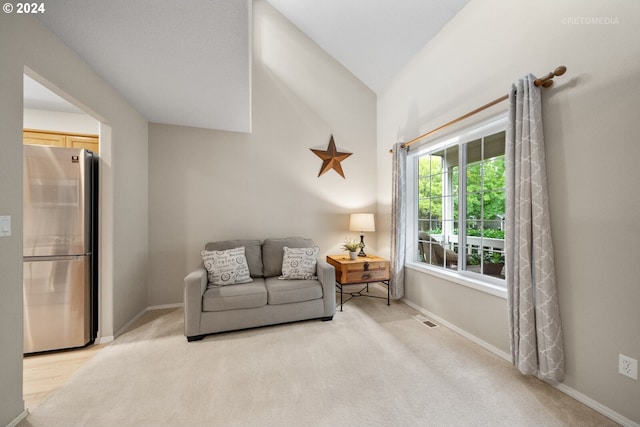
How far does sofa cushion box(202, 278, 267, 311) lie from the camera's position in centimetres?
236

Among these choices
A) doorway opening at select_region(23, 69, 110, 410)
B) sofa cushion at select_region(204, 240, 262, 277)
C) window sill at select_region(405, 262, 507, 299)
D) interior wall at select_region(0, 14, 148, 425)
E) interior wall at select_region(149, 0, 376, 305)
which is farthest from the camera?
interior wall at select_region(149, 0, 376, 305)

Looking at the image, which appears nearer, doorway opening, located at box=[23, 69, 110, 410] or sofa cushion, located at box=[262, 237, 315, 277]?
doorway opening, located at box=[23, 69, 110, 410]

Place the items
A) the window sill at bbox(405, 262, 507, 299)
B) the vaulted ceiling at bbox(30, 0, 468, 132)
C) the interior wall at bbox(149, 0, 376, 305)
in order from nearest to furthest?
the vaulted ceiling at bbox(30, 0, 468, 132)
the window sill at bbox(405, 262, 507, 299)
the interior wall at bbox(149, 0, 376, 305)

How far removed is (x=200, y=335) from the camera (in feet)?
7.63

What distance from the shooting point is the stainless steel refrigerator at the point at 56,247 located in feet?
6.40

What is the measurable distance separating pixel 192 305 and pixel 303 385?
129 centimetres

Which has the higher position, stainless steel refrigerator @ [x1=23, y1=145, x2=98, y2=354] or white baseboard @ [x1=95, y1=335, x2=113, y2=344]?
stainless steel refrigerator @ [x1=23, y1=145, x2=98, y2=354]

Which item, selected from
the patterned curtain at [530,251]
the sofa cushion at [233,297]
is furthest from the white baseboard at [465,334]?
the sofa cushion at [233,297]

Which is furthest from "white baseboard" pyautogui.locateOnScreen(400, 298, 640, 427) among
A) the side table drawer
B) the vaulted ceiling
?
the vaulted ceiling

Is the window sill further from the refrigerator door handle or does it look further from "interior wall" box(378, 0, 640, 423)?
the refrigerator door handle

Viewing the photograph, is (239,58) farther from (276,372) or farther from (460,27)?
(276,372)

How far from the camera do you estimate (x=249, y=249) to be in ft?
10.1

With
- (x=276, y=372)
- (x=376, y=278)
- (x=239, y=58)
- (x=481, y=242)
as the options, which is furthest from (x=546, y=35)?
(x=276, y=372)

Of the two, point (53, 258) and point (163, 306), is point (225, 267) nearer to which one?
point (163, 306)
